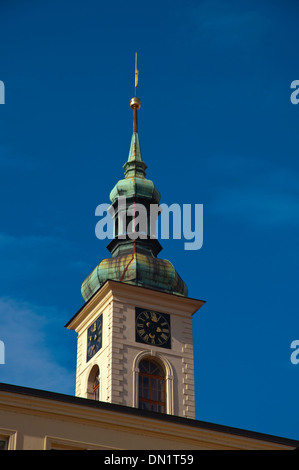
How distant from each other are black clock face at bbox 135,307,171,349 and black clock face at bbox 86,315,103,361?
2.09m

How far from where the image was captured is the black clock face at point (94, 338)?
53.8 meters

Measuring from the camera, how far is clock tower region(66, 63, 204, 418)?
168ft

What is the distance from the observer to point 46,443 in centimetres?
3553

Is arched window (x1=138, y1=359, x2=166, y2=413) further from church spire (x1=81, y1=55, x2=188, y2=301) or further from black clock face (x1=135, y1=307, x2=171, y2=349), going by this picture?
church spire (x1=81, y1=55, x2=188, y2=301)

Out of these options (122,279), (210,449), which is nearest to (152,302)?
(122,279)

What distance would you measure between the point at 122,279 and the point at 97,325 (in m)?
2.71

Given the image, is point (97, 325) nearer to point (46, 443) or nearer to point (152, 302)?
point (152, 302)

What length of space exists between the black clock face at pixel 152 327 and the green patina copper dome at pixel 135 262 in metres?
1.79

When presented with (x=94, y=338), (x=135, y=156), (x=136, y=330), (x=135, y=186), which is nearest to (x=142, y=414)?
(x=136, y=330)

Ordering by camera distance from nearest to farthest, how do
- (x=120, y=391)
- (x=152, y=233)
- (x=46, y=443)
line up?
(x=46, y=443) < (x=120, y=391) < (x=152, y=233)

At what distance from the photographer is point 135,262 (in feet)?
182

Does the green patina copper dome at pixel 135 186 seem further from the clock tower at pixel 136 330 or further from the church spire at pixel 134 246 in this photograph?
the clock tower at pixel 136 330

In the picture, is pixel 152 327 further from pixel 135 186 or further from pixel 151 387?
pixel 135 186

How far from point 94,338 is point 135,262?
179 inches
